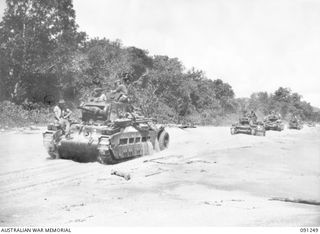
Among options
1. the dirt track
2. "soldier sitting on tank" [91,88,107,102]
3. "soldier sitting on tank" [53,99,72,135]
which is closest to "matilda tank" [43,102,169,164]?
"soldier sitting on tank" [53,99,72,135]

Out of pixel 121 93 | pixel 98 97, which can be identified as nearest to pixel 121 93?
pixel 121 93

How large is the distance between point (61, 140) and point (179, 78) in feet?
90.7

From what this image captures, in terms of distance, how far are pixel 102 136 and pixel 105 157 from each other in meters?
0.57

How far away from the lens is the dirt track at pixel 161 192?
24.5 ft

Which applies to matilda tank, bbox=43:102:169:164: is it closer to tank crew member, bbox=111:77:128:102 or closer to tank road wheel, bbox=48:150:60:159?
tank road wheel, bbox=48:150:60:159

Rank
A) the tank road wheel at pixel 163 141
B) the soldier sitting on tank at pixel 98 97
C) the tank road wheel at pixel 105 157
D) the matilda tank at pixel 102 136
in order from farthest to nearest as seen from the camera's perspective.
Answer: the tank road wheel at pixel 163 141
the soldier sitting on tank at pixel 98 97
the matilda tank at pixel 102 136
the tank road wheel at pixel 105 157

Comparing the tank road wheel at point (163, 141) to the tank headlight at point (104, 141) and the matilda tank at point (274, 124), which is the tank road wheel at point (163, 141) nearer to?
the tank headlight at point (104, 141)

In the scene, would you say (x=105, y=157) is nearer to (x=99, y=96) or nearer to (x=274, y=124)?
(x=99, y=96)

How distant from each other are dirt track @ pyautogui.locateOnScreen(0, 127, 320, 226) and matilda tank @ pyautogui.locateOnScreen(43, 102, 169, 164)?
0.39 metres

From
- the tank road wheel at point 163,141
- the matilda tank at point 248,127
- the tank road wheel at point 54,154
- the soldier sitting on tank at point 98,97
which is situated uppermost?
the soldier sitting on tank at point 98,97

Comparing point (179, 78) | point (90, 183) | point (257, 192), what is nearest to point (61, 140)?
point (90, 183)

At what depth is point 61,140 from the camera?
44.5 feet

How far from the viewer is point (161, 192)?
9.52 metres

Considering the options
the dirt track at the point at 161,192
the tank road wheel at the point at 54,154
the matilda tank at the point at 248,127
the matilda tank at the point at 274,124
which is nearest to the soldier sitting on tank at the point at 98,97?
the tank road wheel at the point at 54,154
